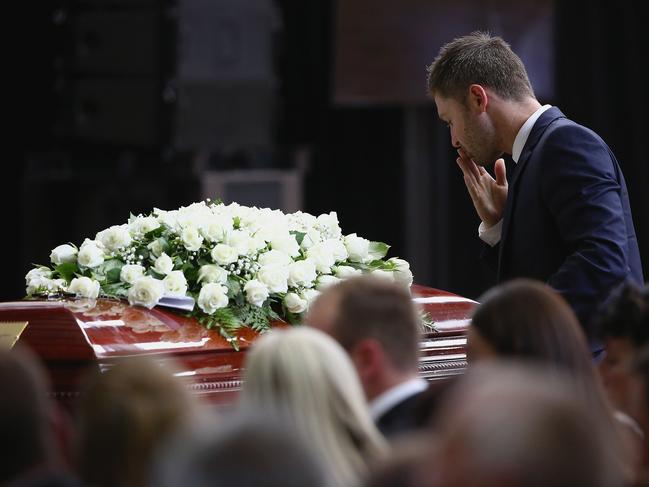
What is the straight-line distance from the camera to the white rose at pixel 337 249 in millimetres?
3566

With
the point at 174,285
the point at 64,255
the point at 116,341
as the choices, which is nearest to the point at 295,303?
the point at 174,285

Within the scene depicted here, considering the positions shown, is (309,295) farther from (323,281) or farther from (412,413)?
(412,413)

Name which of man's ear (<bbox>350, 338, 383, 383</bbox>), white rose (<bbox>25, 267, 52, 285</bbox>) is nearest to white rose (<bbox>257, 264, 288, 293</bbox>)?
white rose (<bbox>25, 267, 52, 285</bbox>)

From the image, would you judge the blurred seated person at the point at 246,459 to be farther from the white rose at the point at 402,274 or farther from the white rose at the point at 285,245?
the white rose at the point at 402,274

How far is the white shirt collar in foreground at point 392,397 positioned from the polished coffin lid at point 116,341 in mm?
875

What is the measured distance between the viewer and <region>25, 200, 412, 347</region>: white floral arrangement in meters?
3.29

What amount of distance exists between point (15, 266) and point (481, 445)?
632 centimetres

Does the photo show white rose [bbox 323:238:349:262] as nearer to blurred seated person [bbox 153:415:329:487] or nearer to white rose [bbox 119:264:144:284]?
white rose [bbox 119:264:144:284]

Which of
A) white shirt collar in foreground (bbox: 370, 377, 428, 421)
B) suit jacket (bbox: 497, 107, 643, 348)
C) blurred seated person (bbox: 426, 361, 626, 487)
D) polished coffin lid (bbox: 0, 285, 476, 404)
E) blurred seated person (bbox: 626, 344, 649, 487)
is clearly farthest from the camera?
suit jacket (bbox: 497, 107, 643, 348)

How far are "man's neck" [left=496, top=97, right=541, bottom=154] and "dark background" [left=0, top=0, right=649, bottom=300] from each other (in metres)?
3.87

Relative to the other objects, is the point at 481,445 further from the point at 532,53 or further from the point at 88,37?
the point at 532,53

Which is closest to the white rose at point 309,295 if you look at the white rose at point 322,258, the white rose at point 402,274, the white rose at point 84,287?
the white rose at point 322,258

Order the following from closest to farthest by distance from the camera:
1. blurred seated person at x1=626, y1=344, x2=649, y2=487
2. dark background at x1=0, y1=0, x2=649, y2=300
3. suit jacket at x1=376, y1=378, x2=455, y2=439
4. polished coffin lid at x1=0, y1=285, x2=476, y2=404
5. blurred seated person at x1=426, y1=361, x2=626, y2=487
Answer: blurred seated person at x1=426, y1=361, x2=626, y2=487 → blurred seated person at x1=626, y1=344, x2=649, y2=487 → suit jacket at x1=376, y1=378, x2=455, y2=439 → polished coffin lid at x1=0, y1=285, x2=476, y2=404 → dark background at x1=0, y1=0, x2=649, y2=300

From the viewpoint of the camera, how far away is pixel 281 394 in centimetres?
190
